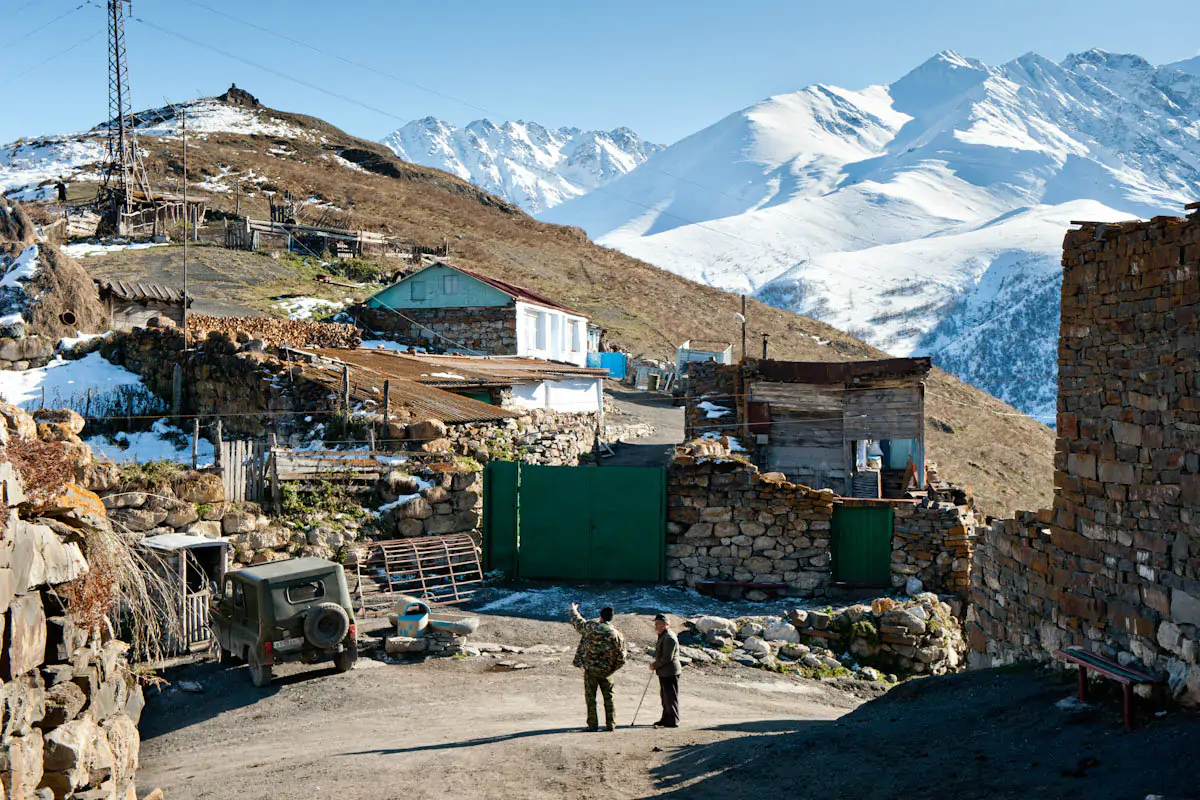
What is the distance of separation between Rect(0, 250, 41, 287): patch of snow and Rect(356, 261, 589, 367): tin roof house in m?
11.2

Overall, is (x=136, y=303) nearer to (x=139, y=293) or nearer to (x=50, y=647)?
(x=139, y=293)

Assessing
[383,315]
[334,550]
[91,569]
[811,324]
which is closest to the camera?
[91,569]

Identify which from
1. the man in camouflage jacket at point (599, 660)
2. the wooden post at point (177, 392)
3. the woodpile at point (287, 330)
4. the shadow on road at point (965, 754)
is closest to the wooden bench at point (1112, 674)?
the shadow on road at point (965, 754)

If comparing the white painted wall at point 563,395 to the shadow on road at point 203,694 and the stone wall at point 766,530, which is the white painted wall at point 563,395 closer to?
the stone wall at point 766,530

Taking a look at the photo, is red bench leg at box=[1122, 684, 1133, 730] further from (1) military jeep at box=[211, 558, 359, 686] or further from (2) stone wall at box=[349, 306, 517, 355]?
(2) stone wall at box=[349, 306, 517, 355]

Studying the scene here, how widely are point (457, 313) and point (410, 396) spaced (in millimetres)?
14441

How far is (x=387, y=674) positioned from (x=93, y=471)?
20.1ft

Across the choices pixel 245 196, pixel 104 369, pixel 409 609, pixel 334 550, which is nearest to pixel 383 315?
pixel 104 369

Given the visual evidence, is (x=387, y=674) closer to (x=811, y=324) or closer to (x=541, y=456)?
(x=541, y=456)

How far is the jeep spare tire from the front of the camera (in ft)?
39.2

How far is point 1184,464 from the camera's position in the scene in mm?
8336

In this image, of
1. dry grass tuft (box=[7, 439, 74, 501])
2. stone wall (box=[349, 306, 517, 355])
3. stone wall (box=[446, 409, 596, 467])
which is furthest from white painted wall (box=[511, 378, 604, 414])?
dry grass tuft (box=[7, 439, 74, 501])

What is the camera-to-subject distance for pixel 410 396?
830 inches

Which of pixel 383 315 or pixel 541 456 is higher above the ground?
pixel 383 315
